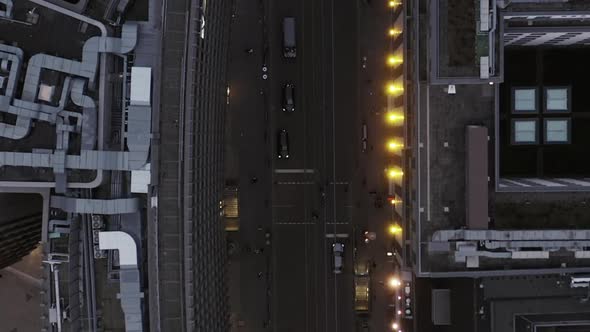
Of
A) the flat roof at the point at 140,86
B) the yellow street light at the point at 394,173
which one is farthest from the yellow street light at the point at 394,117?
the flat roof at the point at 140,86

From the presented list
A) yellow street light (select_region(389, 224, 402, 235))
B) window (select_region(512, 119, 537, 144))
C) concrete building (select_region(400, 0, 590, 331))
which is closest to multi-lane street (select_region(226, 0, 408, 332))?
yellow street light (select_region(389, 224, 402, 235))

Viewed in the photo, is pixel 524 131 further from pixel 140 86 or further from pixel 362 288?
pixel 140 86

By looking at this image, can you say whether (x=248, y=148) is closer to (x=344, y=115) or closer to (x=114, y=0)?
(x=344, y=115)

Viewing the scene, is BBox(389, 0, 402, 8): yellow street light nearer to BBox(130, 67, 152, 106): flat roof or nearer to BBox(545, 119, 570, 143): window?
BBox(545, 119, 570, 143): window

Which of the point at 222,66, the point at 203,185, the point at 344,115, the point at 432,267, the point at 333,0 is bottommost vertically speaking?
the point at 432,267

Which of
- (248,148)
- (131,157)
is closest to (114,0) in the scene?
(131,157)
